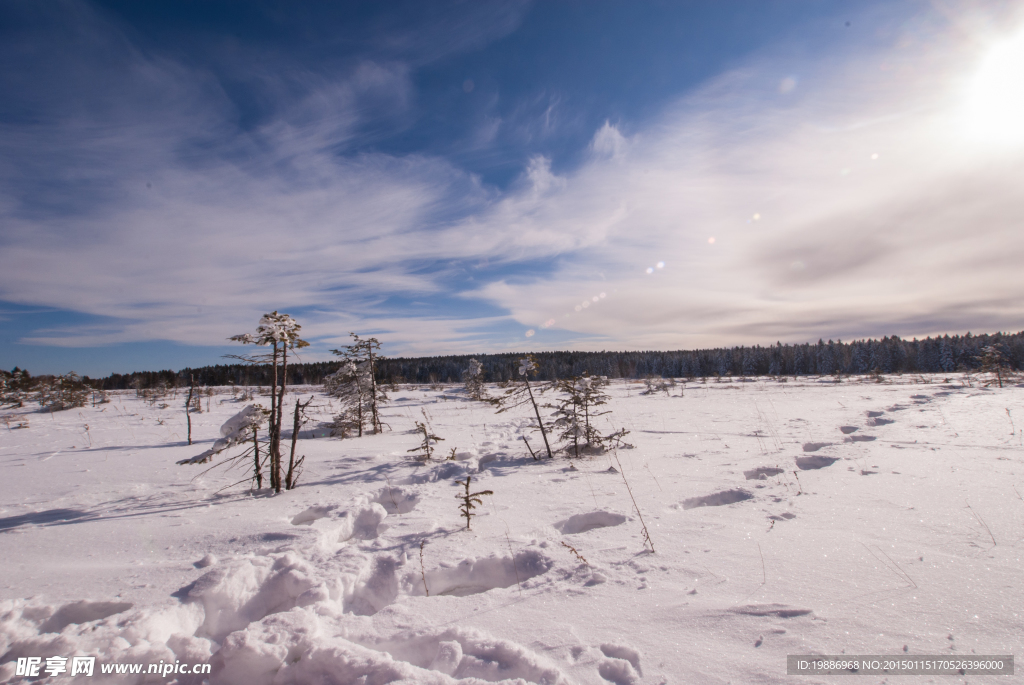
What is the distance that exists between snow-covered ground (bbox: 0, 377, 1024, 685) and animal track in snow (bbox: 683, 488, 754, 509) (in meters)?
0.06

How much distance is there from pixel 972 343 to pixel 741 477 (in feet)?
346

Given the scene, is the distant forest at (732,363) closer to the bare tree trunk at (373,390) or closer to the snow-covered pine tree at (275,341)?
the bare tree trunk at (373,390)

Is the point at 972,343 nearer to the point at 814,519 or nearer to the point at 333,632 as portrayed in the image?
the point at 814,519

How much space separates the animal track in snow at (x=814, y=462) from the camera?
6.70 metres

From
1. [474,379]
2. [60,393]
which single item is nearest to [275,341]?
[474,379]

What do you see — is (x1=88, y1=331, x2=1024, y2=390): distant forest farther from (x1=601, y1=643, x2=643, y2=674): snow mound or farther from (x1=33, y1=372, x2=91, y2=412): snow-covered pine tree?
(x1=601, y1=643, x2=643, y2=674): snow mound

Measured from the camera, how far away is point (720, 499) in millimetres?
5453

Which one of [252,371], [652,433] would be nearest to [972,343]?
[652,433]

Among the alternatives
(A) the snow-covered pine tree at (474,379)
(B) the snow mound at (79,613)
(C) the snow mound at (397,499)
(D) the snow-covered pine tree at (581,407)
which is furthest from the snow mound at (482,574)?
(A) the snow-covered pine tree at (474,379)

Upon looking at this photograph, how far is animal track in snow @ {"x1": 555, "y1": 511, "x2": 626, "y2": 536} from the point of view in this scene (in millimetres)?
4812

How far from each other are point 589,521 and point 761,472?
11.8ft

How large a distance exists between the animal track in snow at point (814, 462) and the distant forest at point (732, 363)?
51316 mm

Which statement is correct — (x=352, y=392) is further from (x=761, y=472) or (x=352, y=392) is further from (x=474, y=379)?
(x=474, y=379)

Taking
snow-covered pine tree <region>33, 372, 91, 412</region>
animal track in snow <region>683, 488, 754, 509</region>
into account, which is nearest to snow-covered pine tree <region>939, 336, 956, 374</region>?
animal track in snow <region>683, 488, 754, 509</region>
